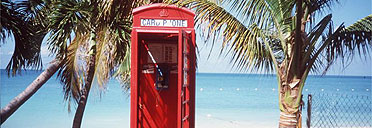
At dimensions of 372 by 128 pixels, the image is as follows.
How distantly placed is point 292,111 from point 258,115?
46.3 ft

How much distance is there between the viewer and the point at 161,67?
5.68 m

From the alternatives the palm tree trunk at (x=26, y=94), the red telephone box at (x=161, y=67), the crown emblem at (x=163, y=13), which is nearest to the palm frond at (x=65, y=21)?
the palm tree trunk at (x=26, y=94)

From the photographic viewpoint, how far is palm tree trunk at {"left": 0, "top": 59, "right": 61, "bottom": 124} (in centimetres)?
708

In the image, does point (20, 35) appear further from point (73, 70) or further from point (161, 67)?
point (161, 67)

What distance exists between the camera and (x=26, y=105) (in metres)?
22.0

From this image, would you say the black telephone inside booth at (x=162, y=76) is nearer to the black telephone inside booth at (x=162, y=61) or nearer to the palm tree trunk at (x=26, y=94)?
the black telephone inside booth at (x=162, y=61)

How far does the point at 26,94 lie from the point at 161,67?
10.2 feet

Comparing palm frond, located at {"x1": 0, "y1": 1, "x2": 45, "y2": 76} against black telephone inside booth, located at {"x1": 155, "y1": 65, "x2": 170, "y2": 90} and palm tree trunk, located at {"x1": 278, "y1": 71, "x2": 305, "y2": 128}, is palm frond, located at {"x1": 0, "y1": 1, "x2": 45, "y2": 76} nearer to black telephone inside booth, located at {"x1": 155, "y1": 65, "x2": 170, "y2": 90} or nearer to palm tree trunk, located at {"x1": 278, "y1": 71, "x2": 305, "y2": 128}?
black telephone inside booth, located at {"x1": 155, "y1": 65, "x2": 170, "y2": 90}

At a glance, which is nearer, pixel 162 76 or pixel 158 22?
pixel 158 22

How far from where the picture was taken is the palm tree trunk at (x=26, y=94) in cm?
708

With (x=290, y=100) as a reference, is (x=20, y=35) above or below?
above

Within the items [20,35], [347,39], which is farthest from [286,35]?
[20,35]

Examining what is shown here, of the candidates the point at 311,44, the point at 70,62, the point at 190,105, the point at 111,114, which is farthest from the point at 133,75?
the point at 111,114

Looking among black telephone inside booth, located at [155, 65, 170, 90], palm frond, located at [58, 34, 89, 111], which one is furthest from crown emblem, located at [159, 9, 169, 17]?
palm frond, located at [58, 34, 89, 111]
